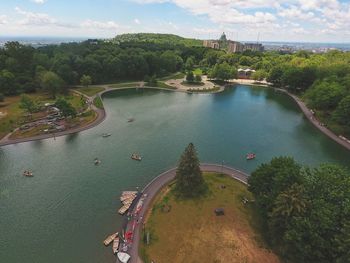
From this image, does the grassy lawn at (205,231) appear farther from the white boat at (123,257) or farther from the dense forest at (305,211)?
the dense forest at (305,211)

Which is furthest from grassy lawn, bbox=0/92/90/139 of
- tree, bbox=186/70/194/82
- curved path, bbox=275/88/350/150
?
curved path, bbox=275/88/350/150

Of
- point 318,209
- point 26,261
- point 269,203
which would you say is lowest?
point 26,261

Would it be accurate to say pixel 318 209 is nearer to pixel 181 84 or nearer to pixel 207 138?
pixel 207 138

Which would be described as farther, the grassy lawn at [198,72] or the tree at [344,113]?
the grassy lawn at [198,72]

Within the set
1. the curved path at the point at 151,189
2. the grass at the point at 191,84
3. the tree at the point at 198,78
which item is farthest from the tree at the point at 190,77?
the curved path at the point at 151,189

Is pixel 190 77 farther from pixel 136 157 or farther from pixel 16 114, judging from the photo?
pixel 136 157

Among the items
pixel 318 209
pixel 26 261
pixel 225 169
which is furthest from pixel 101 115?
pixel 318 209

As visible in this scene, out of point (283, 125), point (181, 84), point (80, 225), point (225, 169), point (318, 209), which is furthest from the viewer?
point (181, 84)
